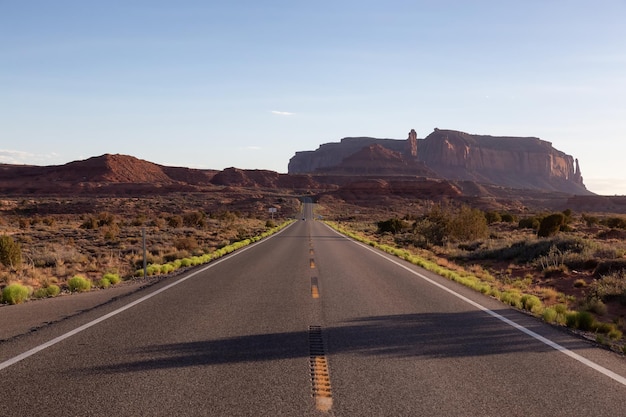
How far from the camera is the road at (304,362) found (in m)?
4.52

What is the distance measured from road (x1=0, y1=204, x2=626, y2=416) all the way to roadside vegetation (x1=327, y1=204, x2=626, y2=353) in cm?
97

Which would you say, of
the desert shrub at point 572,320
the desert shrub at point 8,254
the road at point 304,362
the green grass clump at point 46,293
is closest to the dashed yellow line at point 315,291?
the road at point 304,362

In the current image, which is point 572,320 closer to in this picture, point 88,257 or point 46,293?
point 46,293

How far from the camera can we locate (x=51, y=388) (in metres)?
4.85

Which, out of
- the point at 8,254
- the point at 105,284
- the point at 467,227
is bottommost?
the point at 8,254

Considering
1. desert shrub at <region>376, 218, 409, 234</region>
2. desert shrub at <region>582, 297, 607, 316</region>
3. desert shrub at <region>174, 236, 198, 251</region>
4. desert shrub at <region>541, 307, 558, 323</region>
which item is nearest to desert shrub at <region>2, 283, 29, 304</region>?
desert shrub at <region>541, 307, 558, 323</region>

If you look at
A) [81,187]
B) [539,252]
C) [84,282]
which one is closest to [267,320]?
[84,282]

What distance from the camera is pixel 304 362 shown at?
5.83 meters

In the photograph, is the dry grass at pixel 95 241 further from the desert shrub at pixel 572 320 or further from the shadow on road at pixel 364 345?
the desert shrub at pixel 572 320

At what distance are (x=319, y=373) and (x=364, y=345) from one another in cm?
134

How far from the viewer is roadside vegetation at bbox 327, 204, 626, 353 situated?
32.5 ft

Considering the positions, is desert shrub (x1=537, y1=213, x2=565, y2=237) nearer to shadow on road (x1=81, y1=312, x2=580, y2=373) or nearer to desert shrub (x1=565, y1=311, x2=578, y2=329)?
desert shrub (x1=565, y1=311, x2=578, y2=329)

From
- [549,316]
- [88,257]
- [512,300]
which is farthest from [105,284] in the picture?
[88,257]

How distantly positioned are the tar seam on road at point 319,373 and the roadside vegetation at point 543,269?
400 centimetres
